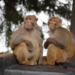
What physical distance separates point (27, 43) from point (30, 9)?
3175 mm

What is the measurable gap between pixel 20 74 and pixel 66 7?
415cm

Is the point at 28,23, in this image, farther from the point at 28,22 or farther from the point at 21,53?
the point at 21,53

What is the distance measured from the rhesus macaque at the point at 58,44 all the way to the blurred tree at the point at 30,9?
8.30ft

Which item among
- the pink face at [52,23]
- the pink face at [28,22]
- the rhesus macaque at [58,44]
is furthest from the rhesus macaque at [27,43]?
the pink face at [52,23]

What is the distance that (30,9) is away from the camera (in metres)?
6.07

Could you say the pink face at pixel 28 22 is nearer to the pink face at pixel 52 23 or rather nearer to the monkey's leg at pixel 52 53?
the pink face at pixel 52 23

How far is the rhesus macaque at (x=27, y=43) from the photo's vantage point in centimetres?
299

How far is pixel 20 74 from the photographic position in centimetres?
216

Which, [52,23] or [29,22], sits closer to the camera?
[29,22]

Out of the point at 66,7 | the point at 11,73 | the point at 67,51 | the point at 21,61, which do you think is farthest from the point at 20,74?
the point at 66,7

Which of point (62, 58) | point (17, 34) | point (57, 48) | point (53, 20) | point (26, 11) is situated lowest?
point (62, 58)

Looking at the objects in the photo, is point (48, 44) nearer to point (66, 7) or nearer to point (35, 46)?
point (35, 46)

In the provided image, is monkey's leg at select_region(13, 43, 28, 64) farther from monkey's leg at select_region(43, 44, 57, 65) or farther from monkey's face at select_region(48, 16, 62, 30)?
monkey's face at select_region(48, 16, 62, 30)

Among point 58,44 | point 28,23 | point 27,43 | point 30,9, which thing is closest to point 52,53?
point 58,44
